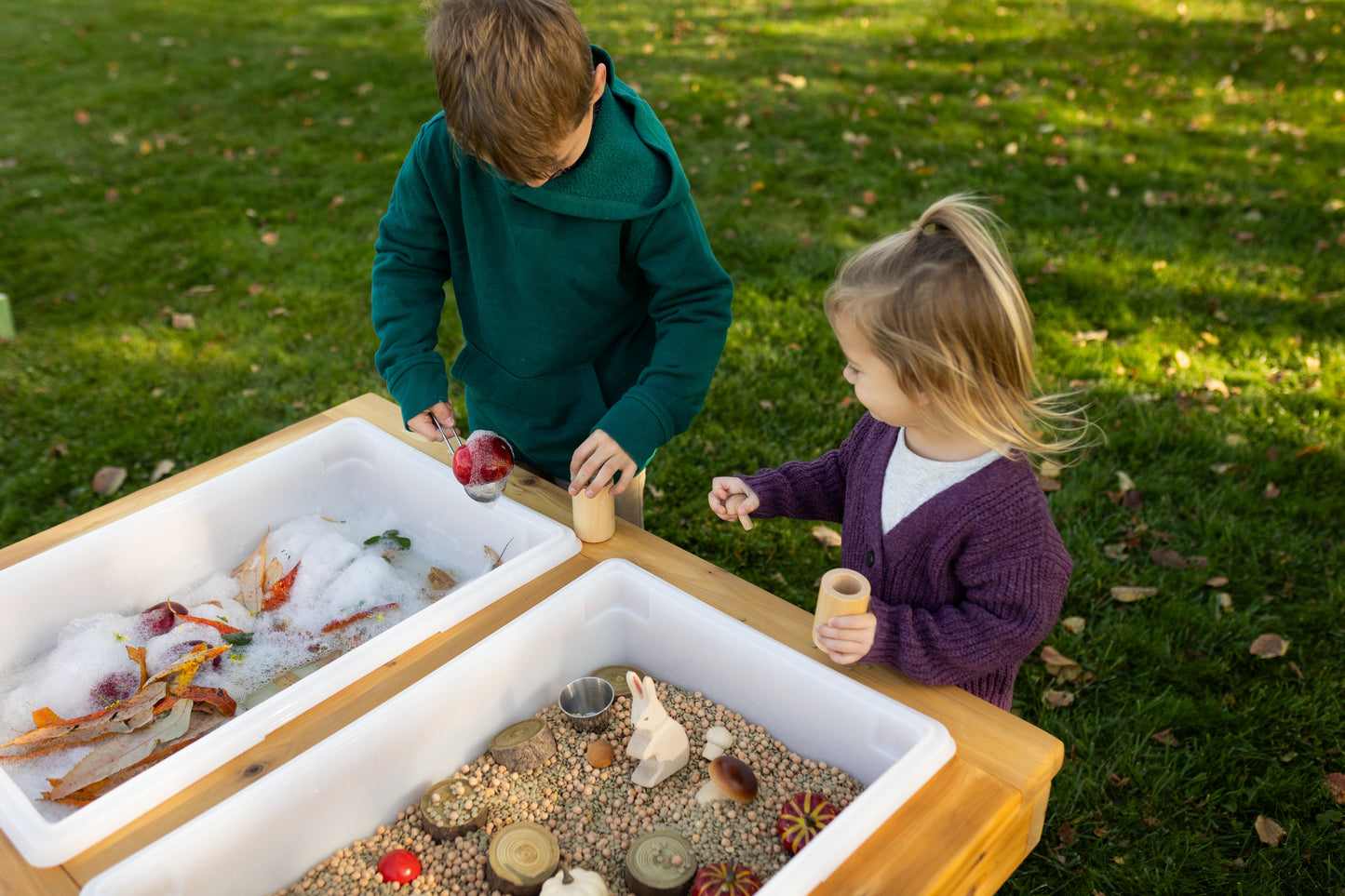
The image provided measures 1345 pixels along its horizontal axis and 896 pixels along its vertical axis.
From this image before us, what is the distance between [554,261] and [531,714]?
68 centimetres

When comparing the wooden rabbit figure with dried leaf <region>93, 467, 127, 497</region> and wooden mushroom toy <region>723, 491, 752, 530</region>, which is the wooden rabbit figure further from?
dried leaf <region>93, 467, 127, 497</region>

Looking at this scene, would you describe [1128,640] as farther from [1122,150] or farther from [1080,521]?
[1122,150]

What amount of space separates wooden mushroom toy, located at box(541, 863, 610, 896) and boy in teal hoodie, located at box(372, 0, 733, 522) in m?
0.53

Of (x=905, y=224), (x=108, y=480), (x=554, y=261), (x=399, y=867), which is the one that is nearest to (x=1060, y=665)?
(x=554, y=261)

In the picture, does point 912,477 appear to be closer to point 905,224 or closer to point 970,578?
point 970,578

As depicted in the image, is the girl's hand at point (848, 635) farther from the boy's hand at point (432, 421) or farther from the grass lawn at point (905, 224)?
the grass lawn at point (905, 224)

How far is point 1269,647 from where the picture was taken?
215 centimetres

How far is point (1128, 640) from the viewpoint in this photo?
2.20 metres

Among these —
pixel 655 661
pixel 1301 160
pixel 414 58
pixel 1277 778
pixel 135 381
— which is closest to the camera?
pixel 655 661

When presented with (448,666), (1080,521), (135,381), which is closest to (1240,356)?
(1080,521)

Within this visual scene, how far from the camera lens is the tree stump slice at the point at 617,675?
1.35 metres

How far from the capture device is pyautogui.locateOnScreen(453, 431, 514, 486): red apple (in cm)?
141

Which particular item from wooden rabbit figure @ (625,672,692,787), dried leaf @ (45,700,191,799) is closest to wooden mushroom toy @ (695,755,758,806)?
wooden rabbit figure @ (625,672,692,787)

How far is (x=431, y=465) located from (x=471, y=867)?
716 millimetres
